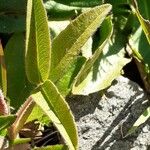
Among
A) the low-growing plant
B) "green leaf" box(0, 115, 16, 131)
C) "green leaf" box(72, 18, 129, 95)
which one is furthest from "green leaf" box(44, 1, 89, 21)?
"green leaf" box(0, 115, 16, 131)

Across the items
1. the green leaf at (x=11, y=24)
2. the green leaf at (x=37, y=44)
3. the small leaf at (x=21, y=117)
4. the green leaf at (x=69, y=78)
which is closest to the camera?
the green leaf at (x=37, y=44)

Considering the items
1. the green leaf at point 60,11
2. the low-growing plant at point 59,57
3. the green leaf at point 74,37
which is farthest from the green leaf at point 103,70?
the green leaf at point 74,37

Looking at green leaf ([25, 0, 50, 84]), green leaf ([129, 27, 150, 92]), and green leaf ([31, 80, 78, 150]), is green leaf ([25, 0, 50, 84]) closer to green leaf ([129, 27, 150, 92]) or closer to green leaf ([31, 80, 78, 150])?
green leaf ([31, 80, 78, 150])

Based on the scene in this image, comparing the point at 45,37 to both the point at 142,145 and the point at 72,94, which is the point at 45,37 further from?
the point at 142,145

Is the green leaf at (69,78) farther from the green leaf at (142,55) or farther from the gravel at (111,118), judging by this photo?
the green leaf at (142,55)

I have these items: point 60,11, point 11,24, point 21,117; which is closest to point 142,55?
point 60,11

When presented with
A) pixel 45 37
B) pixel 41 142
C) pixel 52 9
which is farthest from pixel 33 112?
pixel 52 9
